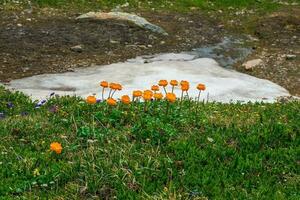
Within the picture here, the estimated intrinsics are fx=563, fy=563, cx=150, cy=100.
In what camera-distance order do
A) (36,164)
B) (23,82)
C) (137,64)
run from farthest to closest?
(137,64) < (23,82) < (36,164)

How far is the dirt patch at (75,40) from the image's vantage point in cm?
1870

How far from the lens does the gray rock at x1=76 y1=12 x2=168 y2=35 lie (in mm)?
23109

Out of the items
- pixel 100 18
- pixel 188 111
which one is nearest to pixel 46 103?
pixel 188 111

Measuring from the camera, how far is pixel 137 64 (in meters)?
19.2

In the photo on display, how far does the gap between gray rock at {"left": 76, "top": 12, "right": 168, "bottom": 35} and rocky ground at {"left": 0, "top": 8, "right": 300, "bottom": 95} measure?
1.16 ft

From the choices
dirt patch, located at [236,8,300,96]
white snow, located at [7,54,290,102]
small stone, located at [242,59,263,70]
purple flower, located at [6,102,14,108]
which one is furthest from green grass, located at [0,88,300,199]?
small stone, located at [242,59,263,70]

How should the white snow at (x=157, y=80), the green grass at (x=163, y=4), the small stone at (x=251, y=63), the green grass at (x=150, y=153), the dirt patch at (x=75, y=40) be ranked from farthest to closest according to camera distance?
the green grass at (x=163, y=4), the small stone at (x=251, y=63), the dirt patch at (x=75, y=40), the white snow at (x=157, y=80), the green grass at (x=150, y=153)

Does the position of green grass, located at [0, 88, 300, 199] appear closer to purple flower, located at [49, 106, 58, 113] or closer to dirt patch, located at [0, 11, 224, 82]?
purple flower, located at [49, 106, 58, 113]

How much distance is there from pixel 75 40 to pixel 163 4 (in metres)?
7.90

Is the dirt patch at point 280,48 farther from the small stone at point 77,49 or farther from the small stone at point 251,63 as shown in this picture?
the small stone at point 77,49

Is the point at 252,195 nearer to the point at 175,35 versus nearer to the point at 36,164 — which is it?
the point at 36,164

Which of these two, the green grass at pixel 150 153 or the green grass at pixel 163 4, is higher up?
the green grass at pixel 150 153

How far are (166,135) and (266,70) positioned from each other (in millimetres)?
12157

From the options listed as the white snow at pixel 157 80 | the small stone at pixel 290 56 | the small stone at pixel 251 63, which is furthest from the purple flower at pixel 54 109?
the small stone at pixel 290 56
